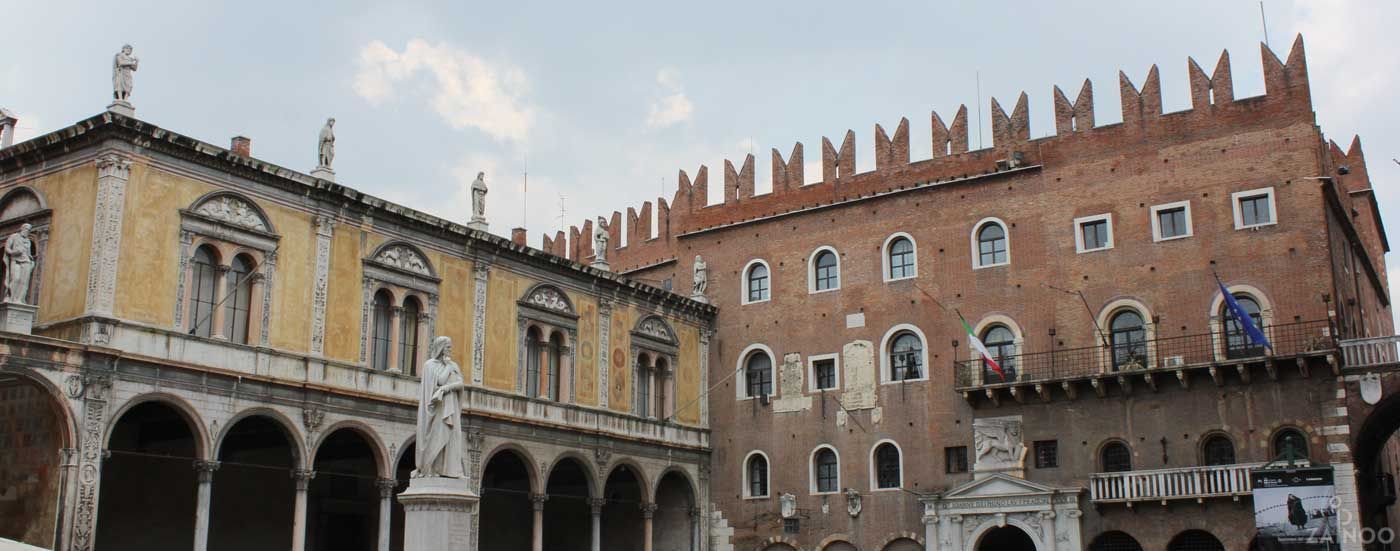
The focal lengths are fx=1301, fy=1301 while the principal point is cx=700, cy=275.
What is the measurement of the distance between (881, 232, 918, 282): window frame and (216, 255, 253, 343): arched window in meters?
14.3

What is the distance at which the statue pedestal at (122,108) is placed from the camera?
1998 centimetres

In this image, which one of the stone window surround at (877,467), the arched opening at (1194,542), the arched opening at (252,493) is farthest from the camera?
the stone window surround at (877,467)

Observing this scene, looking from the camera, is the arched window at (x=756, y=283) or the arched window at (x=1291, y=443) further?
the arched window at (x=756, y=283)

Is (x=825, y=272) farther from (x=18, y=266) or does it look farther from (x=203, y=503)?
(x=18, y=266)

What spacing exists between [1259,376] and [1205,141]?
4991mm

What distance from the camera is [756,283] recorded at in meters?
32.1

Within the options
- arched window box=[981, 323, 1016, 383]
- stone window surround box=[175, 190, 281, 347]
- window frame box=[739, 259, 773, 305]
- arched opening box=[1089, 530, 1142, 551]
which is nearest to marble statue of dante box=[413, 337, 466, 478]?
stone window surround box=[175, 190, 281, 347]

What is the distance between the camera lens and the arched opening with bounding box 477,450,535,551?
98.1ft

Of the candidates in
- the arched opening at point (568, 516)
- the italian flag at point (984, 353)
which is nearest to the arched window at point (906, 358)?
the italian flag at point (984, 353)

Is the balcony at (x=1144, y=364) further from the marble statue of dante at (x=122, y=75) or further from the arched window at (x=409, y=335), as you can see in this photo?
the marble statue of dante at (x=122, y=75)

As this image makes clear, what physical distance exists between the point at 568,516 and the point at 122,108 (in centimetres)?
1616

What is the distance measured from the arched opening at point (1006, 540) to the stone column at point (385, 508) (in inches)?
483

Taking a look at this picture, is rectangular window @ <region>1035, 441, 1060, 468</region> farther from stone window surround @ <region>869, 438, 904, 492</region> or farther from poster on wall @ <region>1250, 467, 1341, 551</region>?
poster on wall @ <region>1250, 467, 1341, 551</region>

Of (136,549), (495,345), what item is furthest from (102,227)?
(495,345)
